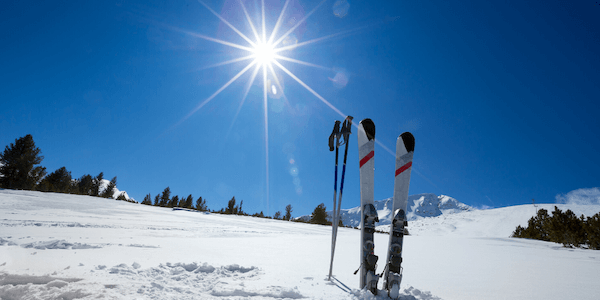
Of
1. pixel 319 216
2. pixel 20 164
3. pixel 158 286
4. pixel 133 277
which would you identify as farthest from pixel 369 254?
pixel 20 164

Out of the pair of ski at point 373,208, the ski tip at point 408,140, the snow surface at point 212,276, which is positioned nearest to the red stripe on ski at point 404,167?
the pair of ski at point 373,208

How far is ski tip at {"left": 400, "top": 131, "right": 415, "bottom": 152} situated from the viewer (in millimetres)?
4148

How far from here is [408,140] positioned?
422 cm

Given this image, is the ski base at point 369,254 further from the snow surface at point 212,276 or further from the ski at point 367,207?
the snow surface at point 212,276

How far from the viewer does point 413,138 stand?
4.22 m

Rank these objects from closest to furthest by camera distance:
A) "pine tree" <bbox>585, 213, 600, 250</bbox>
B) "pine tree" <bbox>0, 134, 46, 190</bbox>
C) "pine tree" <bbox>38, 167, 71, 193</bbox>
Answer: "pine tree" <bbox>585, 213, 600, 250</bbox>, "pine tree" <bbox>0, 134, 46, 190</bbox>, "pine tree" <bbox>38, 167, 71, 193</bbox>

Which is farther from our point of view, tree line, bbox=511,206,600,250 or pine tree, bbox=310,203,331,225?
pine tree, bbox=310,203,331,225

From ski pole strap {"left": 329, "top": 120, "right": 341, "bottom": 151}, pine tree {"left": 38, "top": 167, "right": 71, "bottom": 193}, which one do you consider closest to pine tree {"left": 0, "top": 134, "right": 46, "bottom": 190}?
pine tree {"left": 38, "top": 167, "right": 71, "bottom": 193}

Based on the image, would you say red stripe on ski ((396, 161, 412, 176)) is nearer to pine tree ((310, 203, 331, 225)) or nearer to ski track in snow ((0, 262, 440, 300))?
ski track in snow ((0, 262, 440, 300))

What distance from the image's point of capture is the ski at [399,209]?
10.3 feet

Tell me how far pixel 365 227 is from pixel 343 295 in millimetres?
1074

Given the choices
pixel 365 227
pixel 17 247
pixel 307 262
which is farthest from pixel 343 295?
pixel 17 247

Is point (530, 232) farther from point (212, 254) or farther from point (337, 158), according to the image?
point (212, 254)

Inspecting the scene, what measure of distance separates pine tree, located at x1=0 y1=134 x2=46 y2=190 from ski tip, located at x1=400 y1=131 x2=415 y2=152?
1367 inches
